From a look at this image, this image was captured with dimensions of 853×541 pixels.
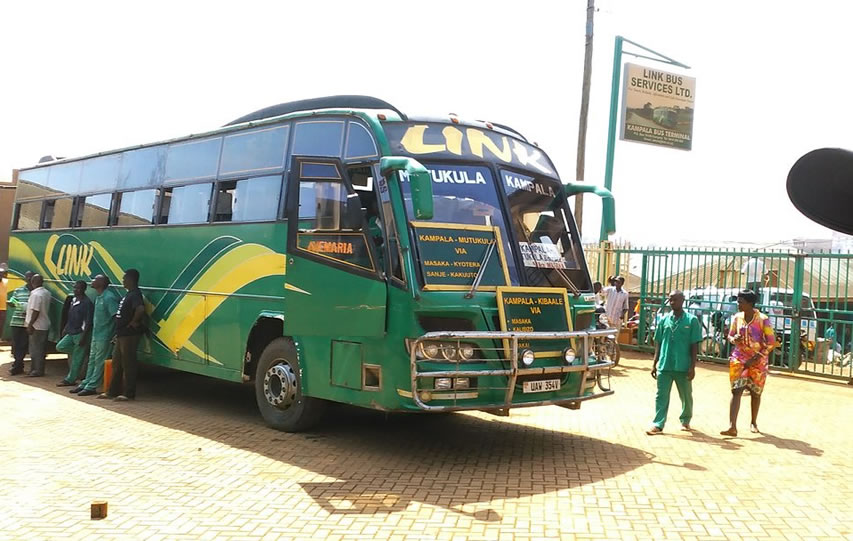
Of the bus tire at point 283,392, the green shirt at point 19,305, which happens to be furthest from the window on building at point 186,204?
the green shirt at point 19,305

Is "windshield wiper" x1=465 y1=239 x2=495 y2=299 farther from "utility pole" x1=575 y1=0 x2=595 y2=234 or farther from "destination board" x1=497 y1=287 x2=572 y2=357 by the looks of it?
"utility pole" x1=575 y1=0 x2=595 y2=234

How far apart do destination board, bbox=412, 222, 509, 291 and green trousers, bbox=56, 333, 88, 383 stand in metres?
7.26

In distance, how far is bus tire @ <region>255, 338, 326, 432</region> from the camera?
920 cm

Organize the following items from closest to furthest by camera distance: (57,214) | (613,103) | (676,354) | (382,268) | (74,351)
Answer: (382,268)
(676,354)
(74,351)
(57,214)
(613,103)

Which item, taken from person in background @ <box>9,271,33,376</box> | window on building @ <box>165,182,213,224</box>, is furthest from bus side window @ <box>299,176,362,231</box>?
person in background @ <box>9,271,33,376</box>

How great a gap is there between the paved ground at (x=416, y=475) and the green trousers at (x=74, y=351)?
126cm

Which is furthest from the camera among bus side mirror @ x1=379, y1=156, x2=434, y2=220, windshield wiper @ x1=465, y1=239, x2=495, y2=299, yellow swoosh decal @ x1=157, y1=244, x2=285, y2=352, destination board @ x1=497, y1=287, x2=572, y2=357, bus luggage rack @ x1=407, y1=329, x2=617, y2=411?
yellow swoosh decal @ x1=157, y1=244, x2=285, y2=352

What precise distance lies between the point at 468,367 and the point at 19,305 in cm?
1029

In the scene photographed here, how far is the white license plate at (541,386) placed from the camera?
8266 mm

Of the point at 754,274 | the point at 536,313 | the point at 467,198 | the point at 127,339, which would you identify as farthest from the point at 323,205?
the point at 754,274

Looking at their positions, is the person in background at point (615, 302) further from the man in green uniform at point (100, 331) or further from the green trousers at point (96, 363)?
the green trousers at point (96, 363)

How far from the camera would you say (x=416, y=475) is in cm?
769

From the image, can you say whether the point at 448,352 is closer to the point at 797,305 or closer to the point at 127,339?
the point at 127,339

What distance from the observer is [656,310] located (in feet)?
59.5
